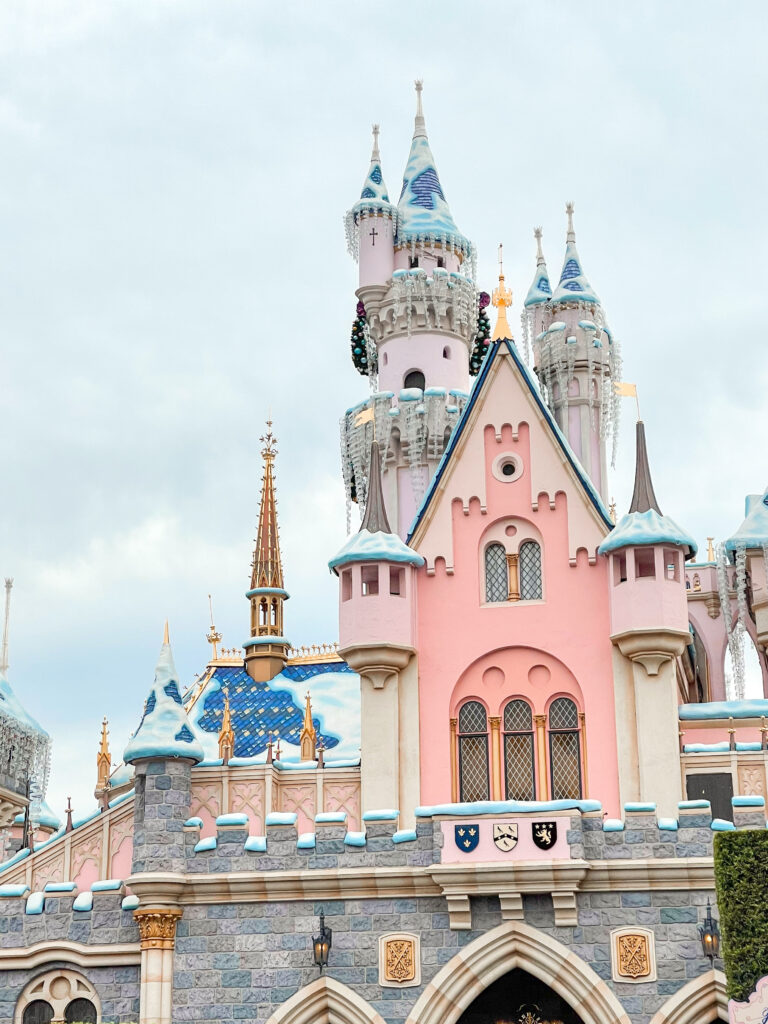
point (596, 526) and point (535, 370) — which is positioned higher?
point (535, 370)

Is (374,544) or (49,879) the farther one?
(49,879)

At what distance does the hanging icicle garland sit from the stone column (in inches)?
1112

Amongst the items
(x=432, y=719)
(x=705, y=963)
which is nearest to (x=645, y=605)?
(x=432, y=719)

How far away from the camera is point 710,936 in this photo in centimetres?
2256

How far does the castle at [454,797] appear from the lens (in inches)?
910

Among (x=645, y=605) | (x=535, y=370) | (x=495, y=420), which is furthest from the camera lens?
(x=535, y=370)

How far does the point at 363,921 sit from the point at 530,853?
2.81 meters

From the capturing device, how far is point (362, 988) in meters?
23.4

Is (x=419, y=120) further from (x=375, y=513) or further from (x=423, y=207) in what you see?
(x=375, y=513)

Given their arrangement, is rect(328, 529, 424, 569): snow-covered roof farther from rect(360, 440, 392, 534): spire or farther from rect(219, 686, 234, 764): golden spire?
rect(219, 686, 234, 764): golden spire

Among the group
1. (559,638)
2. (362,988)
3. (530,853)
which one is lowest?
(362,988)

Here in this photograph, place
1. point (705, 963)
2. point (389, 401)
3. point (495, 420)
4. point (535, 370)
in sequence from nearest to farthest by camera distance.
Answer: point (705, 963) < point (495, 420) < point (389, 401) < point (535, 370)

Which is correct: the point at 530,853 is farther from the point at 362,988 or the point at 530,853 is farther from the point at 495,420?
the point at 495,420

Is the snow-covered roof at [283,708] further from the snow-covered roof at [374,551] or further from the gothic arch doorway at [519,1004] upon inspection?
the gothic arch doorway at [519,1004]
